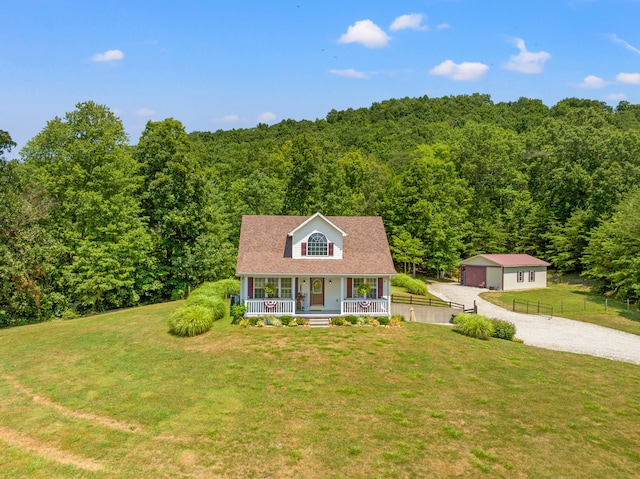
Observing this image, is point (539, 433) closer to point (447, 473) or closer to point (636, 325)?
point (447, 473)

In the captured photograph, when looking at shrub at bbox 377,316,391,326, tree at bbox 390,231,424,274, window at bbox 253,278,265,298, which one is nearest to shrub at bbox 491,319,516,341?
shrub at bbox 377,316,391,326

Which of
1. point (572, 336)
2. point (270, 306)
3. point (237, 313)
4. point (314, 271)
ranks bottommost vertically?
point (572, 336)

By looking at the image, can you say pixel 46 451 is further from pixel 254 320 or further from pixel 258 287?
pixel 258 287

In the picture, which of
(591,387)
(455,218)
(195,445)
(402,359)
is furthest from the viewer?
(455,218)

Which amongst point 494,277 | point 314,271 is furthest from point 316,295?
point 494,277

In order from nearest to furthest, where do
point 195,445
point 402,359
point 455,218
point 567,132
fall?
point 195,445, point 402,359, point 455,218, point 567,132

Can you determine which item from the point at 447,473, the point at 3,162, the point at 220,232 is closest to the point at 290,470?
the point at 447,473

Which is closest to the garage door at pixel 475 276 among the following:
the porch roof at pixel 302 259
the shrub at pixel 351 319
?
the porch roof at pixel 302 259
